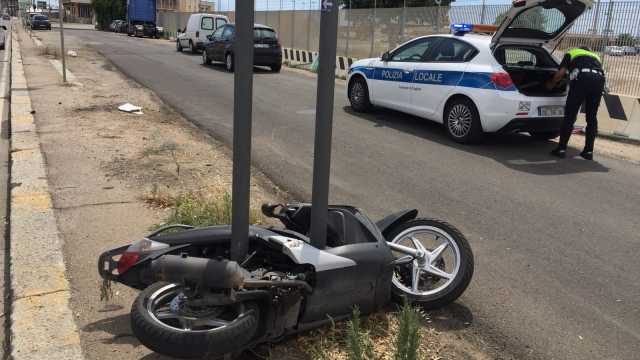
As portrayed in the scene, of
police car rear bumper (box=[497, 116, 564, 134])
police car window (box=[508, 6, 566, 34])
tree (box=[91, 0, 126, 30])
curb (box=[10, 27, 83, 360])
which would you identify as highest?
tree (box=[91, 0, 126, 30])

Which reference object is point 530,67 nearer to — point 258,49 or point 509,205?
point 509,205

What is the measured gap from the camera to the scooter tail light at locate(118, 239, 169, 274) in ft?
9.84

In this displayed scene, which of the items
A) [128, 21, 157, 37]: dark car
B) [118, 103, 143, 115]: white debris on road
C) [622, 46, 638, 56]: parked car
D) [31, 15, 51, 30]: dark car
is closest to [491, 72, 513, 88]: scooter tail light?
[622, 46, 638, 56]: parked car

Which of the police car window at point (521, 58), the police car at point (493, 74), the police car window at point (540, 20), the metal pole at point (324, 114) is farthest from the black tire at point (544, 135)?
the metal pole at point (324, 114)

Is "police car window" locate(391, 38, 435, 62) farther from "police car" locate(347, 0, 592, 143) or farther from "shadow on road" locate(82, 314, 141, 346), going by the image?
"shadow on road" locate(82, 314, 141, 346)

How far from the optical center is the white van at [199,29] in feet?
89.6

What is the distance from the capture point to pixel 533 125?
814cm

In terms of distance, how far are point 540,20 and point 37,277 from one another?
7429mm

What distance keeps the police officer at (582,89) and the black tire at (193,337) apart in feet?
22.4

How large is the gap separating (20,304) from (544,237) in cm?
410

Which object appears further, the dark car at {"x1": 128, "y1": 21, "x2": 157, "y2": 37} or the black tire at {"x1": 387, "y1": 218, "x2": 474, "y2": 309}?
the dark car at {"x1": 128, "y1": 21, "x2": 157, "y2": 37}

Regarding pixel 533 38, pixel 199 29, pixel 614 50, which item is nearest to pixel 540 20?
pixel 533 38

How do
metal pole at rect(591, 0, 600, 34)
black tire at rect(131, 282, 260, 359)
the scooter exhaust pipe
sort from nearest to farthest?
black tire at rect(131, 282, 260, 359)
the scooter exhaust pipe
metal pole at rect(591, 0, 600, 34)

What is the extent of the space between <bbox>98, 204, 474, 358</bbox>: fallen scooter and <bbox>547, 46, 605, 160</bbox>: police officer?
5364 mm
